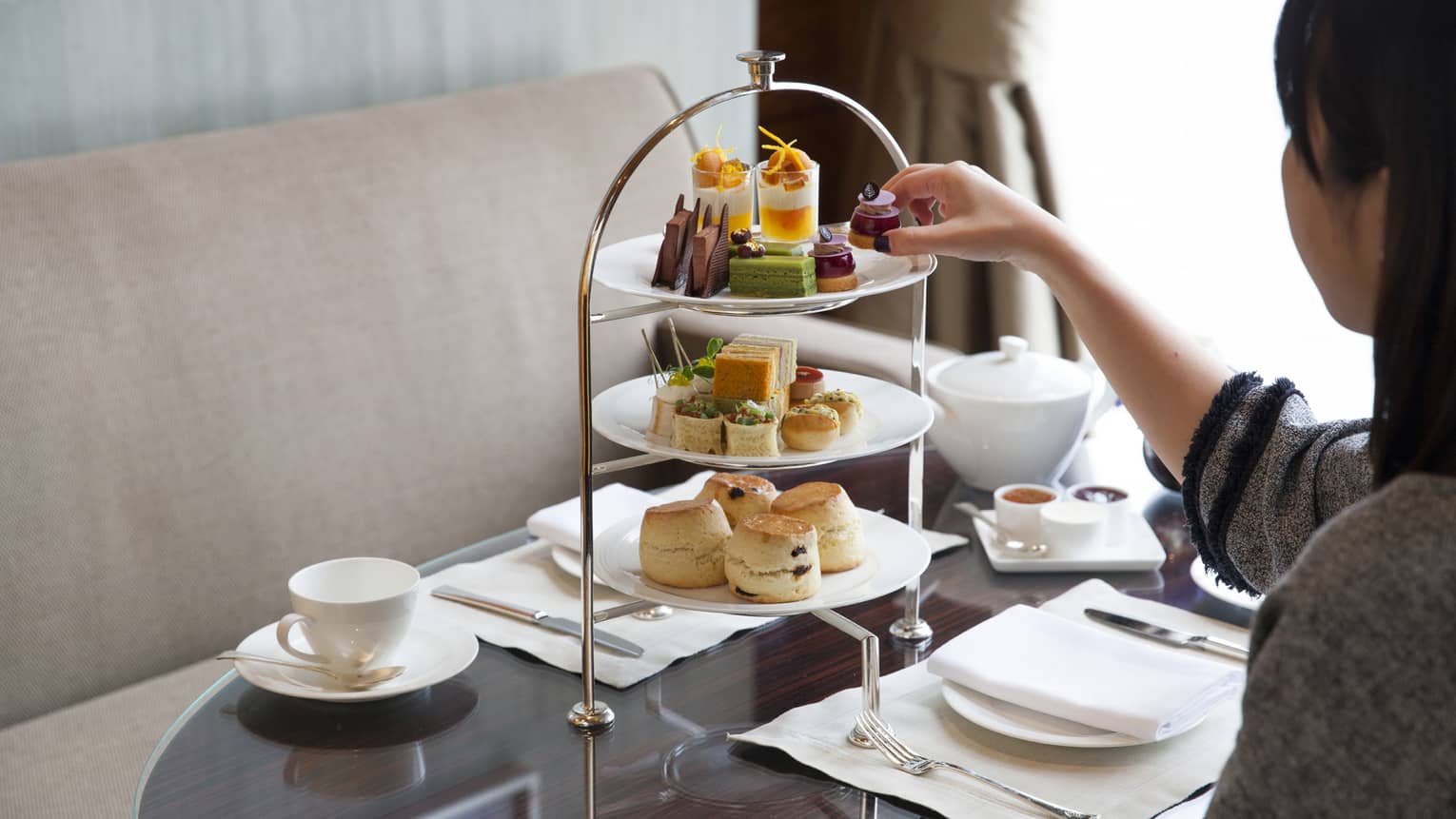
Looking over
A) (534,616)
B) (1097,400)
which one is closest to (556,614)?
(534,616)

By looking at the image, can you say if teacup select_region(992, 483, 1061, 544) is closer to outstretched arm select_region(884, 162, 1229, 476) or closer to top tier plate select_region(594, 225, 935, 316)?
outstretched arm select_region(884, 162, 1229, 476)

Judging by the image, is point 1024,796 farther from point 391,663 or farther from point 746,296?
point 391,663

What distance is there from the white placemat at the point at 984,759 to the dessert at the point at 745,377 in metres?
0.27

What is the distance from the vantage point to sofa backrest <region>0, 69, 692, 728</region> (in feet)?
6.04

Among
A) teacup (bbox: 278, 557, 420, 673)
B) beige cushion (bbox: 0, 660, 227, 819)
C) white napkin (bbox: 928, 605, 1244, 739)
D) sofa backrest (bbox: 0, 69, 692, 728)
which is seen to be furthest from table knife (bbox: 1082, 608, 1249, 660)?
sofa backrest (bbox: 0, 69, 692, 728)

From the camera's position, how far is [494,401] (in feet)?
7.68

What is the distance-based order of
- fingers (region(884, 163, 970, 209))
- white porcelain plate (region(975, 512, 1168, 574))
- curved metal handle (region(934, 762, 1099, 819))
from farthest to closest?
white porcelain plate (region(975, 512, 1168, 574)), fingers (region(884, 163, 970, 209)), curved metal handle (region(934, 762, 1099, 819))

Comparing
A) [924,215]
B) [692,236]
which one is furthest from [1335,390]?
[692,236]

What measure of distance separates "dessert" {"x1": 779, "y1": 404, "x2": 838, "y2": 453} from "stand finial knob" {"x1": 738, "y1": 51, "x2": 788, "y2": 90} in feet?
0.89

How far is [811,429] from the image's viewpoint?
1183mm

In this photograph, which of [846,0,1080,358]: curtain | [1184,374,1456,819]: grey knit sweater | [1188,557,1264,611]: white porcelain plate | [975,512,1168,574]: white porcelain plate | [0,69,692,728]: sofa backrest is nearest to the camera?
[1184,374,1456,819]: grey knit sweater

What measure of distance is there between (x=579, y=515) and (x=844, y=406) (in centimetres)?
42

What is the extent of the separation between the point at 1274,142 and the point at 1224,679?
8.04 ft

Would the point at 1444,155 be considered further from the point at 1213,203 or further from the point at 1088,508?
the point at 1213,203
